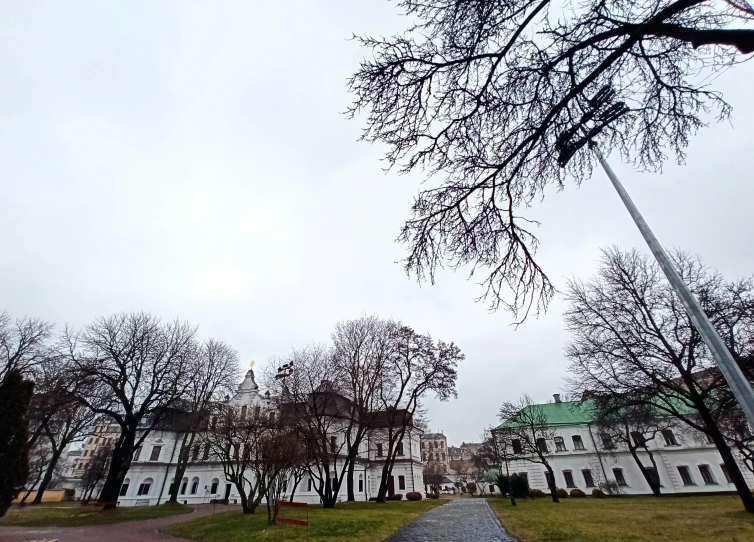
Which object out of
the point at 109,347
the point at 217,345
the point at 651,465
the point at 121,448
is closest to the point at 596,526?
the point at 121,448

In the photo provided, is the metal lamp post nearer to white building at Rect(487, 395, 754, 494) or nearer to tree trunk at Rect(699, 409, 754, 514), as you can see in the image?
tree trunk at Rect(699, 409, 754, 514)

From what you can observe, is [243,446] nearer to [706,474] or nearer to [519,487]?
[519,487]

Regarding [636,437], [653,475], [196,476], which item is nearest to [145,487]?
[196,476]

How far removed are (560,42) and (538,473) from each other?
48768mm

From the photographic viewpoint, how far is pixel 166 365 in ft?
85.4

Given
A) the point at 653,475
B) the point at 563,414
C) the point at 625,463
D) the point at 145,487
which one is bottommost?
the point at 145,487

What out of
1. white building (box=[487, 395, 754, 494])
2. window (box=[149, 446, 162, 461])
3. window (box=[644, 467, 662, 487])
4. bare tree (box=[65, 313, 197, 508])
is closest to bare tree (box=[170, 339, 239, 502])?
bare tree (box=[65, 313, 197, 508])

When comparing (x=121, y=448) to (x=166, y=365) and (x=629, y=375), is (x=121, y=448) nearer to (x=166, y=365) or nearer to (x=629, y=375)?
(x=166, y=365)

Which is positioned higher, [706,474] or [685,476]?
[706,474]

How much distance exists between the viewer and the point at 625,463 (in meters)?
40.2

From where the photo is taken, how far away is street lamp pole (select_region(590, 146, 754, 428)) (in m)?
3.71

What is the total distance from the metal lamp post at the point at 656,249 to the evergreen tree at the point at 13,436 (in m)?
19.0

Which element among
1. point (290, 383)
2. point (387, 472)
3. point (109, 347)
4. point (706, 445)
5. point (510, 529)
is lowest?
point (510, 529)

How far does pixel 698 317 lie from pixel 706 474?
49.8 metres
